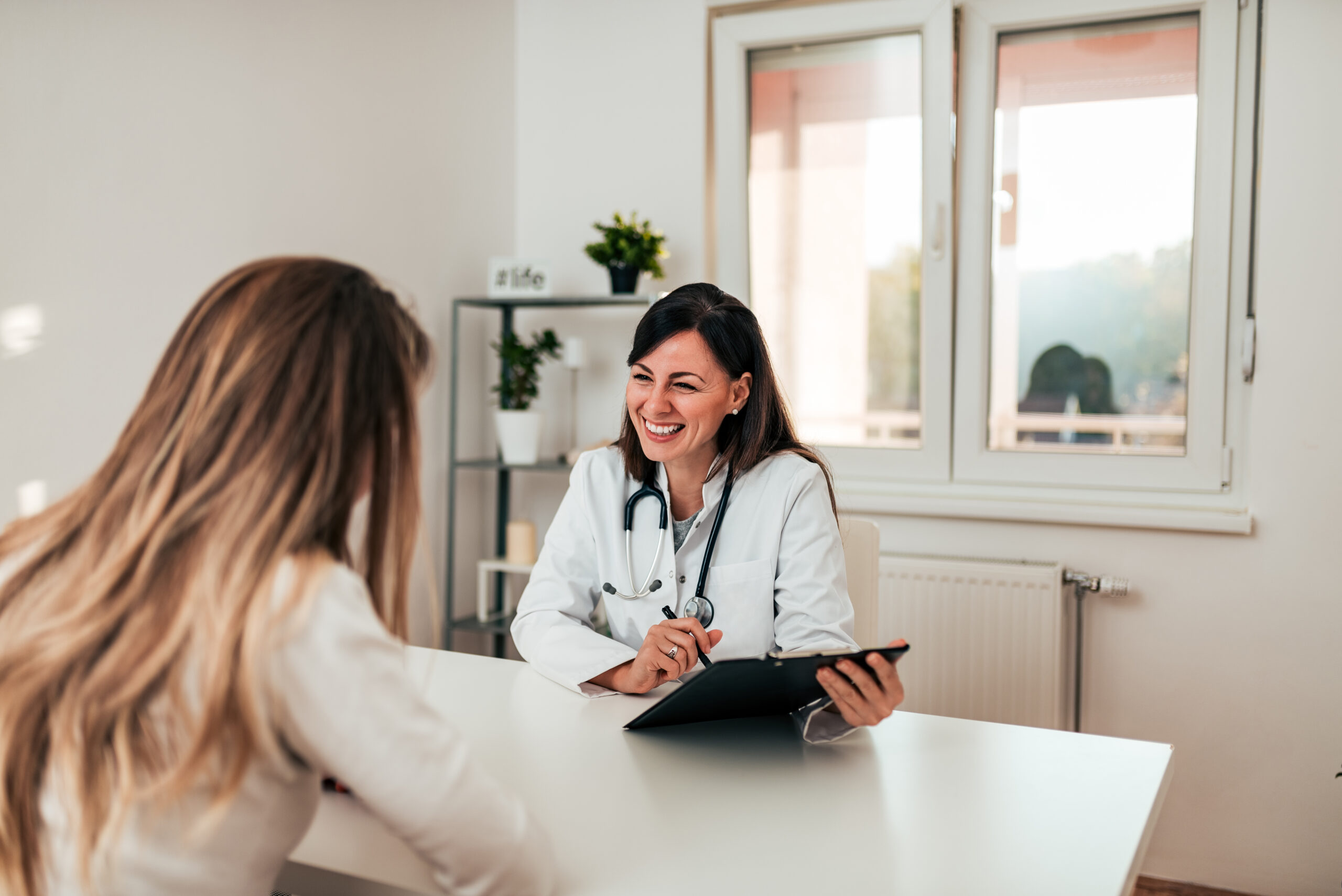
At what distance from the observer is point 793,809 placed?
0.98 meters

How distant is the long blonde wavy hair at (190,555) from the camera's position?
0.65 meters

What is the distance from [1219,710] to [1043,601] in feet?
1.66

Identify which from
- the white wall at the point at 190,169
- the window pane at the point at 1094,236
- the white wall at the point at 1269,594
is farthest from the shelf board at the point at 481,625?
the window pane at the point at 1094,236

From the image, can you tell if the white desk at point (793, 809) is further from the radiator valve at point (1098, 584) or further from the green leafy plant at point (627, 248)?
the green leafy plant at point (627, 248)

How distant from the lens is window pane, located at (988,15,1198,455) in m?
2.56

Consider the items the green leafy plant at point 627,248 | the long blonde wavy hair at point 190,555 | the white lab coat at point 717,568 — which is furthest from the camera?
the green leafy plant at point 627,248

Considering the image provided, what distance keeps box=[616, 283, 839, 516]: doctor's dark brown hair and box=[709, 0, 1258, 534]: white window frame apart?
108cm

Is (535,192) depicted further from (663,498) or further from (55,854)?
(55,854)

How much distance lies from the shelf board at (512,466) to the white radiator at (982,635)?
3.16ft

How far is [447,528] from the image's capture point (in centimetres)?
302

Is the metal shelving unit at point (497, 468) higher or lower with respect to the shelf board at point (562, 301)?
lower

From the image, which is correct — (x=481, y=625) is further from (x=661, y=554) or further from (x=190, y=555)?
(x=190, y=555)

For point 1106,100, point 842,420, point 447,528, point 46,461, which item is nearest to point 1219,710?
point 842,420

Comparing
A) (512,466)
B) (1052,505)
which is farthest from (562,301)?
(1052,505)
